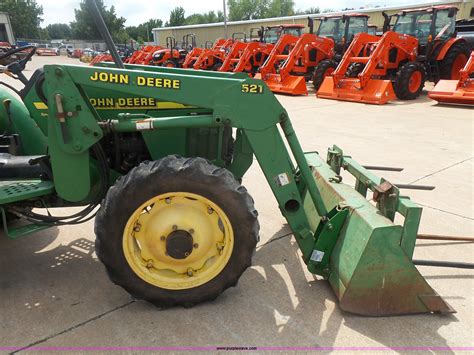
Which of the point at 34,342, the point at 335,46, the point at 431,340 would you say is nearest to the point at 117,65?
the point at 34,342

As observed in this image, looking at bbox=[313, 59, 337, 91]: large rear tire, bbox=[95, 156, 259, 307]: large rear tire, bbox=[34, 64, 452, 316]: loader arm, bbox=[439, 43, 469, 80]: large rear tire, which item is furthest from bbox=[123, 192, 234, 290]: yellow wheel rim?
bbox=[439, 43, 469, 80]: large rear tire

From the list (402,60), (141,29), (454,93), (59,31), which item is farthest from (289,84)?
(59,31)

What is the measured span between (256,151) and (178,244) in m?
0.74

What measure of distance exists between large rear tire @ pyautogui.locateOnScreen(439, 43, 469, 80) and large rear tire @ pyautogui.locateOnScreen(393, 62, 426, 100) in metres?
1.04

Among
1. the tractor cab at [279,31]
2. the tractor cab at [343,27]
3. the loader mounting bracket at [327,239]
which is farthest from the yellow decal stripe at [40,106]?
the tractor cab at [279,31]

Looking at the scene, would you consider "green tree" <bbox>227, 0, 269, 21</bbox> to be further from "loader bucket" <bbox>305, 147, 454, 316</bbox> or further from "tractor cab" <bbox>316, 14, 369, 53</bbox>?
"loader bucket" <bbox>305, 147, 454, 316</bbox>

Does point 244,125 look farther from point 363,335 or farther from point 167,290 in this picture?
point 363,335

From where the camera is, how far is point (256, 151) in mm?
2496

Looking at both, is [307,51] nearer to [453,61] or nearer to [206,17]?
[453,61]

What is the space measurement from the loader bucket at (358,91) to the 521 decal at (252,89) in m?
→ 9.11

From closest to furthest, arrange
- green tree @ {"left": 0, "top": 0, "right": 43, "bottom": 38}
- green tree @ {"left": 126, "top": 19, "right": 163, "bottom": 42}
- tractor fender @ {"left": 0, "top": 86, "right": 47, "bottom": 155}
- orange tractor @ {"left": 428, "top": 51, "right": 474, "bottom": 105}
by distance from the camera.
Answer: tractor fender @ {"left": 0, "top": 86, "right": 47, "bottom": 155}, orange tractor @ {"left": 428, "top": 51, "right": 474, "bottom": 105}, green tree @ {"left": 0, "top": 0, "right": 43, "bottom": 38}, green tree @ {"left": 126, "top": 19, "right": 163, "bottom": 42}

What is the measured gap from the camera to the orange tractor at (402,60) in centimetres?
1095

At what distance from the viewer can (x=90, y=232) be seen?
3.57m

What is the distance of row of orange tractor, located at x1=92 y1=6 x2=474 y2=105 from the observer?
10820mm
